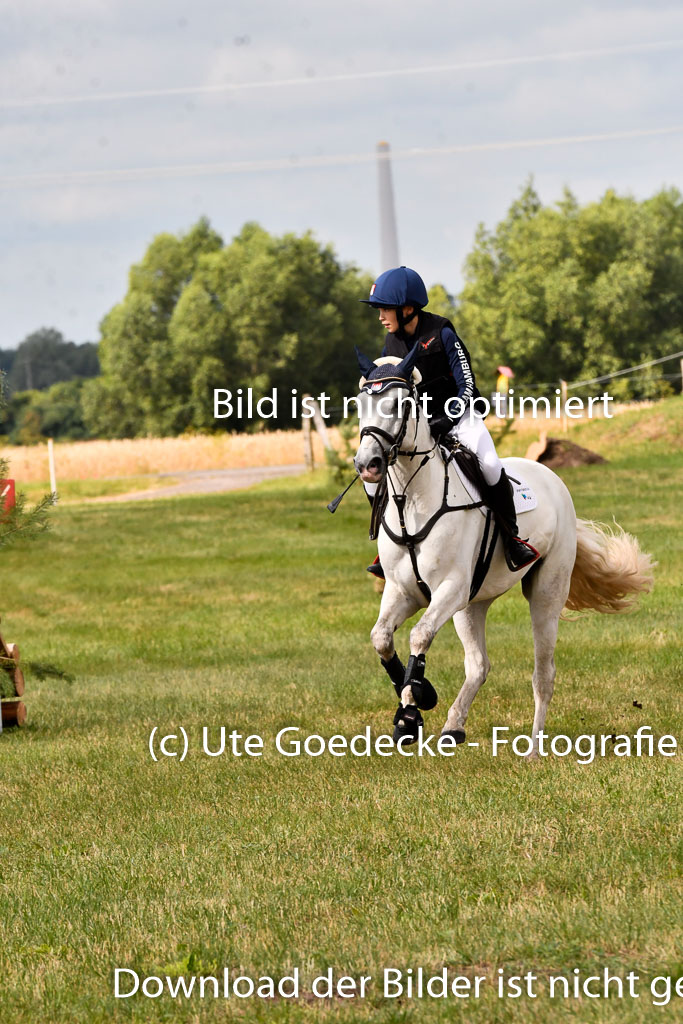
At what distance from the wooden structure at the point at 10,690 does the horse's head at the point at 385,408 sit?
5345 mm

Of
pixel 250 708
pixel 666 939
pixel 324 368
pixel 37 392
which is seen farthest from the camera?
pixel 37 392

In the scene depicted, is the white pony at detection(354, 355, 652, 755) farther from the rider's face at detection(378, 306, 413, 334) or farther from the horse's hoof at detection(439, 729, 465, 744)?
the rider's face at detection(378, 306, 413, 334)

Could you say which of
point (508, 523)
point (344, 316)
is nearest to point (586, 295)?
point (344, 316)

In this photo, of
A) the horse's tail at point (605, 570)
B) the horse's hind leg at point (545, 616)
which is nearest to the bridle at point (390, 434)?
the horse's hind leg at point (545, 616)

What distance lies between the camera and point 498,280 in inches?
3654

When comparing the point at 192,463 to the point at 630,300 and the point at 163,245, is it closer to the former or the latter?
the point at 630,300

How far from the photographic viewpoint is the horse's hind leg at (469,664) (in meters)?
8.73

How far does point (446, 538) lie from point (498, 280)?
3425 inches

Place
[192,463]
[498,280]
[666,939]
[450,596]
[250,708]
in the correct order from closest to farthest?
1. [666,939]
2. [450,596]
3. [250,708]
4. [192,463]
5. [498,280]

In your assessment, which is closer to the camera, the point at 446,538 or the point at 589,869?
the point at 589,869

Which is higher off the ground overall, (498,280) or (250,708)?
(498,280)

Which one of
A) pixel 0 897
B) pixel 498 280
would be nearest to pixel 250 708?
pixel 0 897

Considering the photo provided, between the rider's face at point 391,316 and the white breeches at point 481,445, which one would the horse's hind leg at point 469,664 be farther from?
the rider's face at point 391,316

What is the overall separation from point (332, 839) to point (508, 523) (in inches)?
113
